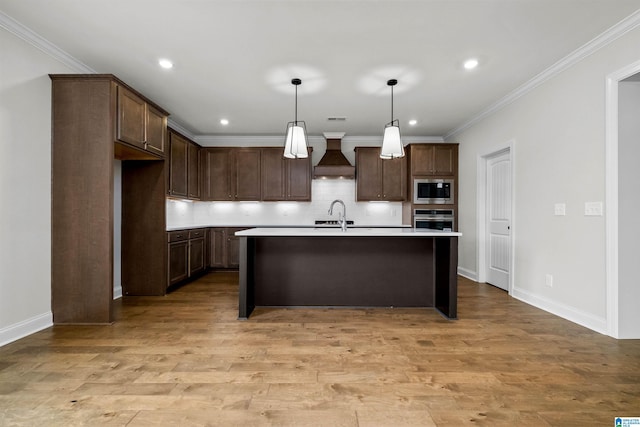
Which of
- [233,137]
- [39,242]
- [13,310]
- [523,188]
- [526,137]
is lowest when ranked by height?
[13,310]

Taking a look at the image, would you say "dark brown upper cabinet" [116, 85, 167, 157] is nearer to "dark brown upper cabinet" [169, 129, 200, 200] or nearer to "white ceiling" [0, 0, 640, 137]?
"white ceiling" [0, 0, 640, 137]

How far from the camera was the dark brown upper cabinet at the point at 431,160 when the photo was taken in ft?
18.3

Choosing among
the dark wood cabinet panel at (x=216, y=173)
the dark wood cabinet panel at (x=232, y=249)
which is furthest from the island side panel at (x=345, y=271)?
the dark wood cabinet panel at (x=216, y=173)

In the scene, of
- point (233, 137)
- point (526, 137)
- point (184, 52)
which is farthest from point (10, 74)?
point (526, 137)

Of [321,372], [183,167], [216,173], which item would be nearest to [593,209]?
[321,372]

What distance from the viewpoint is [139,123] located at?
11.4 feet

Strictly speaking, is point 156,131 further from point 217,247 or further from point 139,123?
point 217,247

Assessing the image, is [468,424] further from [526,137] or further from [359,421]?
[526,137]

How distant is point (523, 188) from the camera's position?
12.5 ft

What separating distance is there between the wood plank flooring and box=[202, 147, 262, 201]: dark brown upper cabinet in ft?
10.3

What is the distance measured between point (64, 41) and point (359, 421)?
155 inches

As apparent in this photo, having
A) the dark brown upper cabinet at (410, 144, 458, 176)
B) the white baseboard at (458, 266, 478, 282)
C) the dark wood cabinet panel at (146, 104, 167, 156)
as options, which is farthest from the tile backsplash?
the dark wood cabinet panel at (146, 104, 167, 156)

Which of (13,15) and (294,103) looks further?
(294,103)

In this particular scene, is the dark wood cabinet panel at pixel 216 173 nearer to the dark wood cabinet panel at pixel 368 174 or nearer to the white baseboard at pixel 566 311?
the dark wood cabinet panel at pixel 368 174
